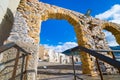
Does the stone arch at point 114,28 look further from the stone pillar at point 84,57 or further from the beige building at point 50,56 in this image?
the beige building at point 50,56

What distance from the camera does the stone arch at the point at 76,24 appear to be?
4880 mm

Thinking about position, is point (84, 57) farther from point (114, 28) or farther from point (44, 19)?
point (114, 28)

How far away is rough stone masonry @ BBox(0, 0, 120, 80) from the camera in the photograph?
355 centimetres

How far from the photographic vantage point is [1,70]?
2.92 meters

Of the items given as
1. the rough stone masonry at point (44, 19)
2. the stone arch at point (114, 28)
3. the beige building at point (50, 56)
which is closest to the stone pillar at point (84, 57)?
the rough stone masonry at point (44, 19)

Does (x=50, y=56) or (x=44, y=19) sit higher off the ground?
(x=44, y=19)

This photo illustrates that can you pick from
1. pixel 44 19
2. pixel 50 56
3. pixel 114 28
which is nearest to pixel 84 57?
pixel 44 19

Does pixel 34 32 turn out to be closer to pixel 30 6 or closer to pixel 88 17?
pixel 30 6

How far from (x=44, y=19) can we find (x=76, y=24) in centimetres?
164

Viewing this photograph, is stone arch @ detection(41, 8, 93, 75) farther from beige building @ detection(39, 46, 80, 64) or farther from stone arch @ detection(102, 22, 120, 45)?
beige building @ detection(39, 46, 80, 64)

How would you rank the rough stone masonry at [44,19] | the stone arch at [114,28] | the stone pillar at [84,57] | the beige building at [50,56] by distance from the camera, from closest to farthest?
the rough stone masonry at [44,19]
the stone pillar at [84,57]
the stone arch at [114,28]
the beige building at [50,56]

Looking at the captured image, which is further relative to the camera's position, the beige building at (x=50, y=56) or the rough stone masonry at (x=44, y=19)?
the beige building at (x=50, y=56)

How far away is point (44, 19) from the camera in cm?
481

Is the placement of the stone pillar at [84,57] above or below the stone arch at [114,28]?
below
